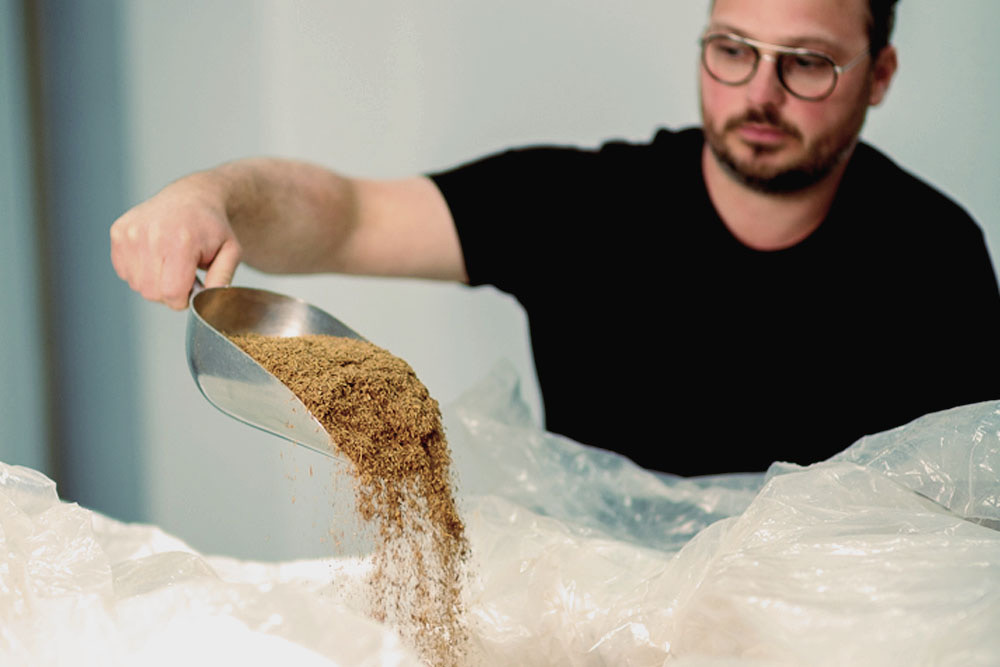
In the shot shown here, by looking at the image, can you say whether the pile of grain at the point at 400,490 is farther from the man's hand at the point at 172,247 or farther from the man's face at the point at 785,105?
the man's face at the point at 785,105

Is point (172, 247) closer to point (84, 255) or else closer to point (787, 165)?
point (787, 165)

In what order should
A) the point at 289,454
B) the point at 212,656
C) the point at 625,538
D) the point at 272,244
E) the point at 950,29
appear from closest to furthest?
the point at 212,656
the point at 625,538
the point at 272,244
the point at 950,29
the point at 289,454

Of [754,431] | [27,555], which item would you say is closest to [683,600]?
[27,555]

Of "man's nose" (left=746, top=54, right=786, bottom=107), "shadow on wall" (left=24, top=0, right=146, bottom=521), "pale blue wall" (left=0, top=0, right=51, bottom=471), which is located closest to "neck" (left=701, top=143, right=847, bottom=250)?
"man's nose" (left=746, top=54, right=786, bottom=107)

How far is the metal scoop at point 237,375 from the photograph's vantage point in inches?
25.3

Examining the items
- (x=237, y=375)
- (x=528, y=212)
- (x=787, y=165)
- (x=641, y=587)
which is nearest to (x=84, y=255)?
(x=528, y=212)

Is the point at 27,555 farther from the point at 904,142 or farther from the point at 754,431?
the point at 904,142

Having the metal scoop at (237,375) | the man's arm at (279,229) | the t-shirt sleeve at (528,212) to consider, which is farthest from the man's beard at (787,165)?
the metal scoop at (237,375)

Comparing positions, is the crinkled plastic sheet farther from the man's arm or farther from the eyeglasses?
the eyeglasses

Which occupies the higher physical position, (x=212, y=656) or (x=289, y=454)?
(x=212, y=656)

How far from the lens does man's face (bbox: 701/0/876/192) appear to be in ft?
3.38

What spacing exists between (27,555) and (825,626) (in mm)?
482

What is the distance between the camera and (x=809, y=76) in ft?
3.46

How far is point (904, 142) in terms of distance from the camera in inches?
55.3
